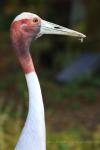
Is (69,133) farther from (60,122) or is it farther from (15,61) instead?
(15,61)

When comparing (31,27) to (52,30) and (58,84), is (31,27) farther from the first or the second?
(58,84)

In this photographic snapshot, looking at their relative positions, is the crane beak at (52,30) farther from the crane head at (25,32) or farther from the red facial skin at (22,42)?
the red facial skin at (22,42)

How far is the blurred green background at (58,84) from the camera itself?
309 inches

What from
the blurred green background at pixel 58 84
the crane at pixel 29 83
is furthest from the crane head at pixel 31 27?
the blurred green background at pixel 58 84

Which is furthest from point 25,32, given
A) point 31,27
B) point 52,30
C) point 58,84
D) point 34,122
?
point 58,84

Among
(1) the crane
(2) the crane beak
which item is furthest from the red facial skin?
(2) the crane beak

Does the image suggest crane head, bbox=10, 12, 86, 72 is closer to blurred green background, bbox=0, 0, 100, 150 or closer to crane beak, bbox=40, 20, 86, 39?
crane beak, bbox=40, 20, 86, 39

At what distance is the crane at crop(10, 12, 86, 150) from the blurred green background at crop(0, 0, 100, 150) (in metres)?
2.41

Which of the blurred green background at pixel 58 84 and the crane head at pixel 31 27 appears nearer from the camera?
the crane head at pixel 31 27

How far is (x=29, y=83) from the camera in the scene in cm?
465

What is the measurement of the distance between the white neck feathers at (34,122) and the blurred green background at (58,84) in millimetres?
2396

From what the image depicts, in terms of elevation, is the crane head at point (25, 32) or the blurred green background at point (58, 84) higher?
the crane head at point (25, 32)

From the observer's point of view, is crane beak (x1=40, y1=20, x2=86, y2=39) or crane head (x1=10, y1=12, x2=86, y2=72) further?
crane beak (x1=40, y1=20, x2=86, y2=39)

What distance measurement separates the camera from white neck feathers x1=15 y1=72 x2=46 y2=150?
4.65 metres
